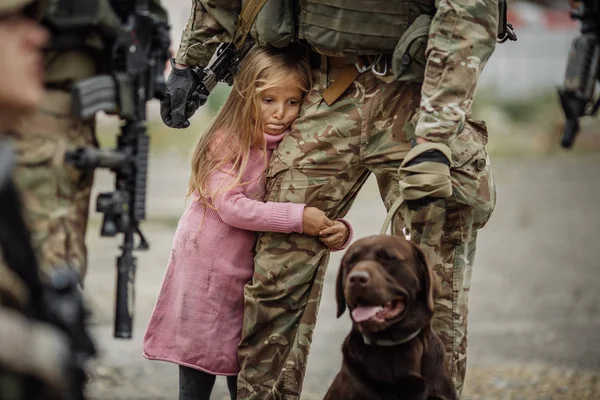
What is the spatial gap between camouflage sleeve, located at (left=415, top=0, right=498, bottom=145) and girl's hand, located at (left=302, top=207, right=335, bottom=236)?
24.3 inches

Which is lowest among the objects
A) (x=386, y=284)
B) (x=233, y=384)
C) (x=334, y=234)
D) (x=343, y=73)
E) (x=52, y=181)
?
(x=233, y=384)

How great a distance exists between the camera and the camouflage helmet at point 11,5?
3.08m

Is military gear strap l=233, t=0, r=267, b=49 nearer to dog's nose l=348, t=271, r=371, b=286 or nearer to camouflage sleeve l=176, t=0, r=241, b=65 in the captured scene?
camouflage sleeve l=176, t=0, r=241, b=65

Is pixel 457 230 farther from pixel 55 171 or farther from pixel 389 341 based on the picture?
pixel 55 171

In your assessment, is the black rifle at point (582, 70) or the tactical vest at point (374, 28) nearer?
the tactical vest at point (374, 28)

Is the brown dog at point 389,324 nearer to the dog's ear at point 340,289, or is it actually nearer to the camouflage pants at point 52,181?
the dog's ear at point 340,289

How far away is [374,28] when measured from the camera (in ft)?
13.8

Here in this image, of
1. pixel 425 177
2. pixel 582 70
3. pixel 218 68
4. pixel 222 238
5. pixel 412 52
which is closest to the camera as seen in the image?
pixel 425 177

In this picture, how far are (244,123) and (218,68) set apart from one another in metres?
0.38

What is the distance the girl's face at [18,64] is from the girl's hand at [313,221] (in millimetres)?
1401

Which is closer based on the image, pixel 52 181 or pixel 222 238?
pixel 52 181

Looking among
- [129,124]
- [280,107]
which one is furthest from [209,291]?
[129,124]

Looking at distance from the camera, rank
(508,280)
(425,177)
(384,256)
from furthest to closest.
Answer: (508,280) < (425,177) < (384,256)

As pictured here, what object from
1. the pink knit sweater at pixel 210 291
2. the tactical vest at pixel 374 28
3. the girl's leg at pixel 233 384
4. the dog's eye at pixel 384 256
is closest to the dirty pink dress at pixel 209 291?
the pink knit sweater at pixel 210 291
